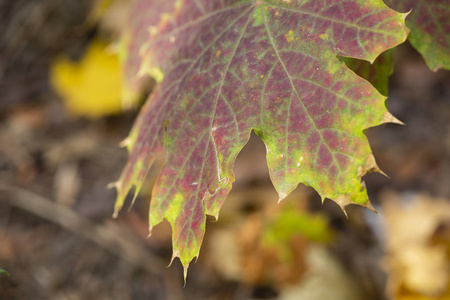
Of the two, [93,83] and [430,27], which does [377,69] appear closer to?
[430,27]

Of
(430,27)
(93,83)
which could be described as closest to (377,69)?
(430,27)

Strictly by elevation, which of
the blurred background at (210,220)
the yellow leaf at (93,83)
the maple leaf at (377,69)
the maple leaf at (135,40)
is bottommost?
the blurred background at (210,220)

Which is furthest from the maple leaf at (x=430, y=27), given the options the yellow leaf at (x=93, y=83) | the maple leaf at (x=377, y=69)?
the yellow leaf at (x=93, y=83)

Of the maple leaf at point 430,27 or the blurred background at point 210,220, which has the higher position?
the maple leaf at point 430,27

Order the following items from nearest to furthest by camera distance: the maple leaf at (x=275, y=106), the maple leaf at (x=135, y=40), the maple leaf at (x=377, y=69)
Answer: the maple leaf at (x=275, y=106) → the maple leaf at (x=377, y=69) → the maple leaf at (x=135, y=40)

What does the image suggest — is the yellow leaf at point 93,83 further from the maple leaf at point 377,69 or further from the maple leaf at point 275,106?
the maple leaf at point 377,69
